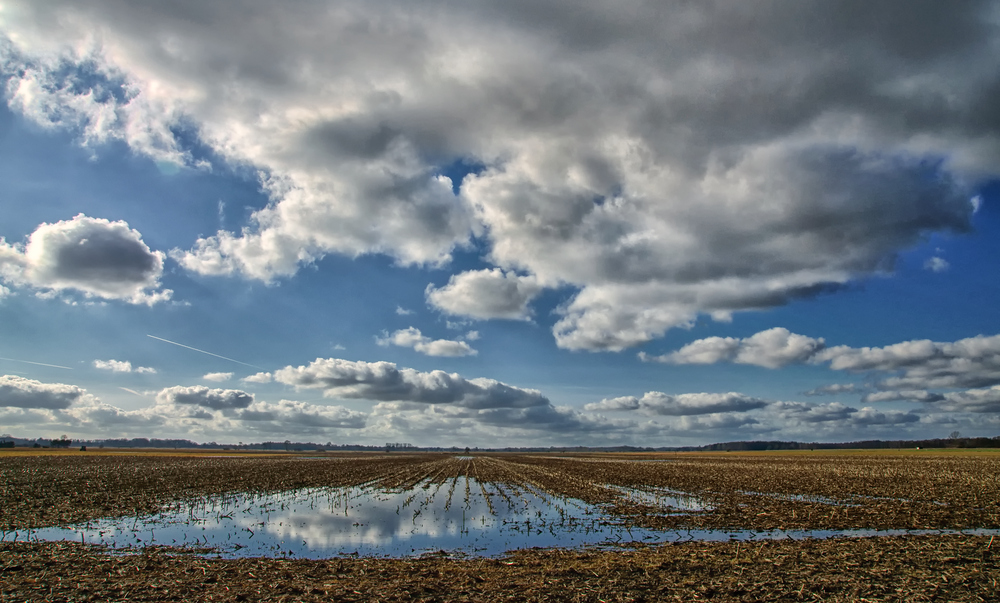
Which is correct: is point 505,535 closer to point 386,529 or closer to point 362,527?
point 386,529

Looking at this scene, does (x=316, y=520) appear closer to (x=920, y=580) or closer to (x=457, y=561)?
(x=457, y=561)

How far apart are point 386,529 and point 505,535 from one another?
5460mm

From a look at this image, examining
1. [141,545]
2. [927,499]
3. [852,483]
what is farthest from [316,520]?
[852,483]

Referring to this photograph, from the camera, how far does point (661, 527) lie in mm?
20969

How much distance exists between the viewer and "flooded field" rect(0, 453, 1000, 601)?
1299 cm

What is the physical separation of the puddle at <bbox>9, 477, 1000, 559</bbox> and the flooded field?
10 centimetres

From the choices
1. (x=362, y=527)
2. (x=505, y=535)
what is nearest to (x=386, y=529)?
(x=362, y=527)

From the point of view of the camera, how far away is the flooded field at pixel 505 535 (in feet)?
A: 42.6

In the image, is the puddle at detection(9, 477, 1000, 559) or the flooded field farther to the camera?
the puddle at detection(9, 477, 1000, 559)

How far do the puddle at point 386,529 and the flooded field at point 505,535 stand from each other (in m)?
0.10

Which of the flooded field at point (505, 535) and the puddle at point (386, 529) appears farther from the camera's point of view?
the puddle at point (386, 529)

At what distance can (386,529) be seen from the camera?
21672 millimetres

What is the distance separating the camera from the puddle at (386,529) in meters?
18.0

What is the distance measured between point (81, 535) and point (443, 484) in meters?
28.0
